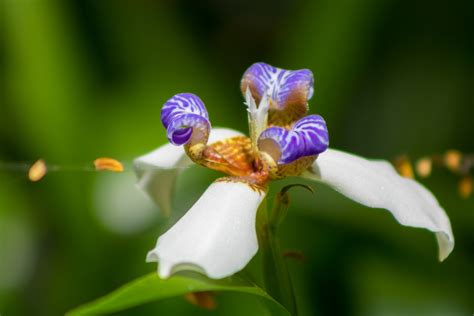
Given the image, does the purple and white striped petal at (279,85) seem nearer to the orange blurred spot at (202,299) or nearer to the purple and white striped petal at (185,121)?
the purple and white striped petal at (185,121)

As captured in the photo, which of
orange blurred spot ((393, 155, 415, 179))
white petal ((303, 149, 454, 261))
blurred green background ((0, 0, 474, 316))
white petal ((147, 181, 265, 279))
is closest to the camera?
white petal ((147, 181, 265, 279))

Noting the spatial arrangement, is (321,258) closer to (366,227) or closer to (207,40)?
(366,227)

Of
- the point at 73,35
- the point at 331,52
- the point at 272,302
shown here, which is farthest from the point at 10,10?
the point at 272,302

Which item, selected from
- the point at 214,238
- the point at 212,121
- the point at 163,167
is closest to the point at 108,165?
the point at 163,167

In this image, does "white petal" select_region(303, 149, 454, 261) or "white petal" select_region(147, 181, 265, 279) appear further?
"white petal" select_region(303, 149, 454, 261)

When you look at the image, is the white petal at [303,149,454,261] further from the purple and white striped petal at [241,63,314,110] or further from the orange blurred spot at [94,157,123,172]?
the orange blurred spot at [94,157,123,172]

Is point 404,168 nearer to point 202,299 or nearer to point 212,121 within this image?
point 202,299

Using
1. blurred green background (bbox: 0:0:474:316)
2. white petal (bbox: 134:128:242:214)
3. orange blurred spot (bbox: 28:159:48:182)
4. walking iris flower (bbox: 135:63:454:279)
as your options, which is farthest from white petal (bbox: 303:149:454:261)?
blurred green background (bbox: 0:0:474:316)
